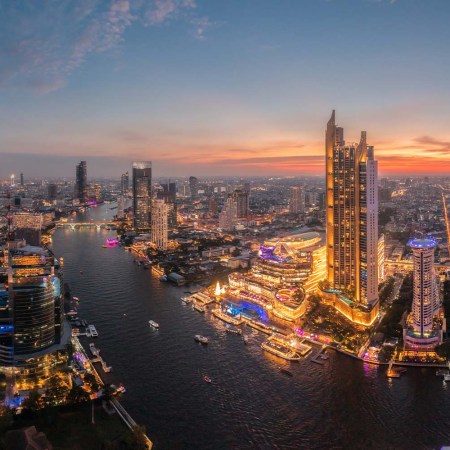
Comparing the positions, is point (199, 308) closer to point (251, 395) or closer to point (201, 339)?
point (201, 339)

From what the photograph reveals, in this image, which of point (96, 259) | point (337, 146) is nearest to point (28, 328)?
point (337, 146)

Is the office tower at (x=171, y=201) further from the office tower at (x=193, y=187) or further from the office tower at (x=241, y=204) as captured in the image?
the office tower at (x=193, y=187)

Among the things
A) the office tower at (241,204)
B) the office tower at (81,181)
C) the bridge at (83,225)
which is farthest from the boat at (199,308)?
the office tower at (81,181)

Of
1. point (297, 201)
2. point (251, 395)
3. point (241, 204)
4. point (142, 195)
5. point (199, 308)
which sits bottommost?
point (251, 395)

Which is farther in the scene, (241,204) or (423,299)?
(241,204)

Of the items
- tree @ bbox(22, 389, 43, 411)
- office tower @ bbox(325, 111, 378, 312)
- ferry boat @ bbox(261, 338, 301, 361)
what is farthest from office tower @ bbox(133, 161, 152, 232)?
tree @ bbox(22, 389, 43, 411)

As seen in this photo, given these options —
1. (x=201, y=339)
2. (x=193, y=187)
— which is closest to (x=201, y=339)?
(x=201, y=339)
